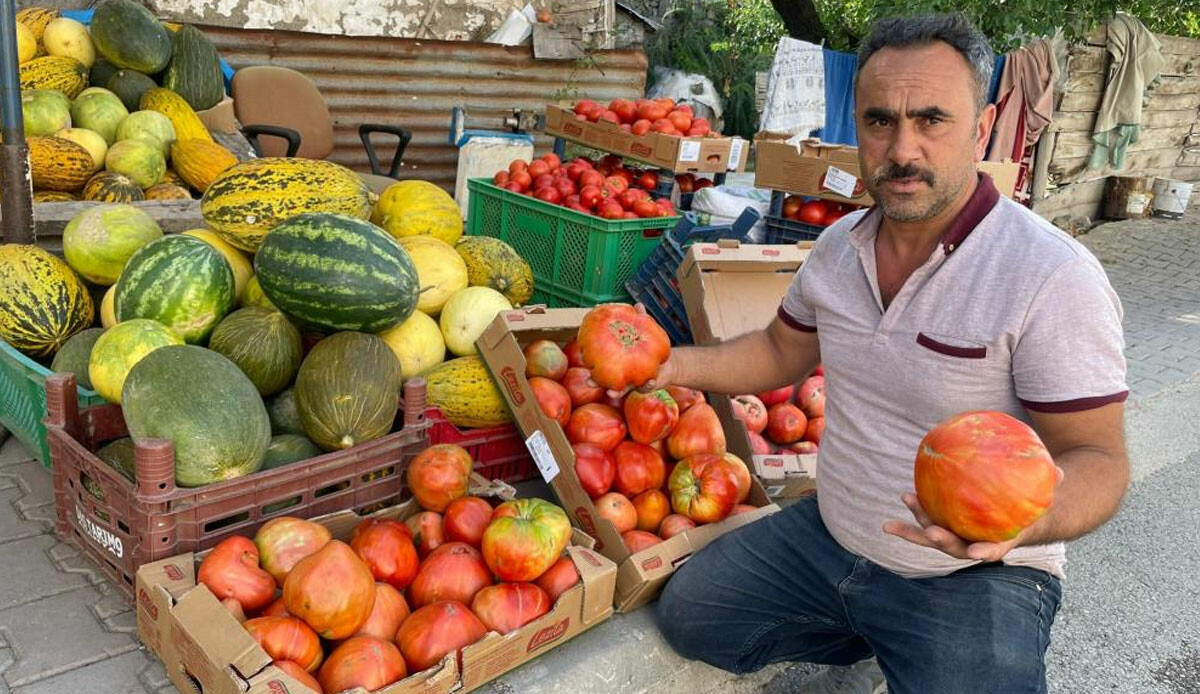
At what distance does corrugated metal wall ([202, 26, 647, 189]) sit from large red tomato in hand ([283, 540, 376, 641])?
21.4ft

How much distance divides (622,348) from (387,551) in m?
0.91

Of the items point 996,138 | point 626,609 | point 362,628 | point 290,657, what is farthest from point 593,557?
point 996,138

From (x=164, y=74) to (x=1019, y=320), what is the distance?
5755 millimetres

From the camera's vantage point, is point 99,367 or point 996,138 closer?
point 99,367

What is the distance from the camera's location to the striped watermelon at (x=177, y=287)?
3111 mm

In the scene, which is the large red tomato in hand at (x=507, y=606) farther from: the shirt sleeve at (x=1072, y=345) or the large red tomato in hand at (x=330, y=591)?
the shirt sleeve at (x=1072, y=345)

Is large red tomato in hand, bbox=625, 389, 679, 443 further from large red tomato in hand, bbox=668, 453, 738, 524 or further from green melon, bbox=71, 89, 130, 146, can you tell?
green melon, bbox=71, 89, 130, 146

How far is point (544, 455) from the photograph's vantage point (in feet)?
10.8

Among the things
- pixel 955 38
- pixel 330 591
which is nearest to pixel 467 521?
pixel 330 591

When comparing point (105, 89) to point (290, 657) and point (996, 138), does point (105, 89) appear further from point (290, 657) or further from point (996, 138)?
point (996, 138)

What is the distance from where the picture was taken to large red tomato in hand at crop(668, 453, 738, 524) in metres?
3.26

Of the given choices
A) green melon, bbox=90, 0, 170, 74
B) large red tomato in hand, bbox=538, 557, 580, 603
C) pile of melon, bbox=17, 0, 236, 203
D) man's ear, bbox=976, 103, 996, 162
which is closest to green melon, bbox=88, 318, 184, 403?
large red tomato in hand, bbox=538, 557, 580, 603

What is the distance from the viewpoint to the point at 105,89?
5.65 m

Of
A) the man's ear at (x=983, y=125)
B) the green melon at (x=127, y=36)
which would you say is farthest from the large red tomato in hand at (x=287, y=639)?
the green melon at (x=127, y=36)
